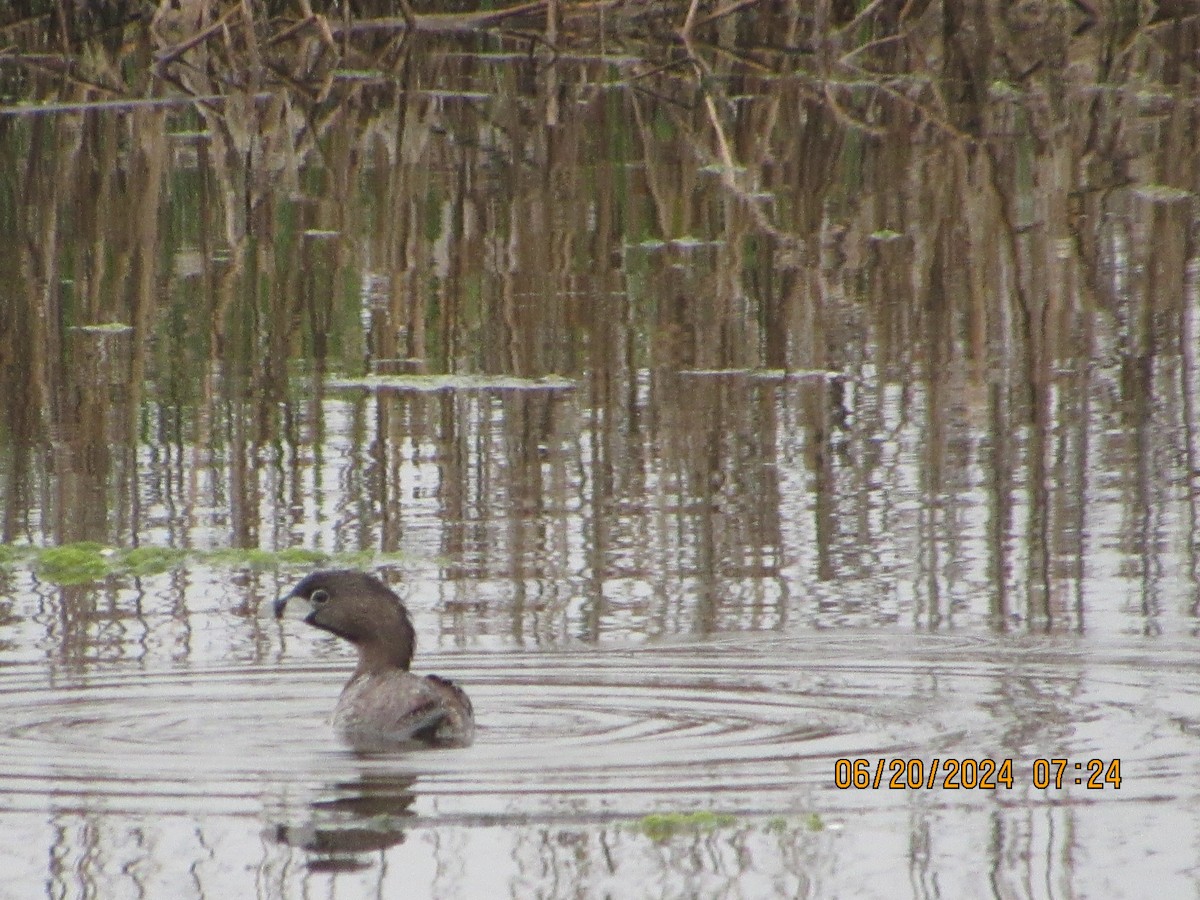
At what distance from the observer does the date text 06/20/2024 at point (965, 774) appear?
5219 mm

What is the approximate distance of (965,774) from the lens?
17.4 feet

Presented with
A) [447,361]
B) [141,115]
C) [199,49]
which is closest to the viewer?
[447,361]

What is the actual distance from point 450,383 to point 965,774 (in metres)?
4.32

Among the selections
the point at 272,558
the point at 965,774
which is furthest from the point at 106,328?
the point at 965,774

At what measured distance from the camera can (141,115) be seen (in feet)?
58.9

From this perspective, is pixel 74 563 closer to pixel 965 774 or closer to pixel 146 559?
pixel 146 559

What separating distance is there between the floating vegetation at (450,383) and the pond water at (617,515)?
0.05 metres

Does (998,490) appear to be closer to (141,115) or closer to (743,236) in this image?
(743,236)

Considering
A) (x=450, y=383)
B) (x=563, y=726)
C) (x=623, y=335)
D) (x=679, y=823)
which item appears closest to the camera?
(x=679, y=823)

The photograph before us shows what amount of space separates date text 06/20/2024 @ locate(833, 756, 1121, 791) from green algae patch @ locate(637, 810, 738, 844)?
34 centimetres

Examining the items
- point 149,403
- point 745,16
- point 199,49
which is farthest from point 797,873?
point 745,16

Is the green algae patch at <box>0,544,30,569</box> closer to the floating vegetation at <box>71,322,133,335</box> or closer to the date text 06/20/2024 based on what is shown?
the date text 06/20/2024

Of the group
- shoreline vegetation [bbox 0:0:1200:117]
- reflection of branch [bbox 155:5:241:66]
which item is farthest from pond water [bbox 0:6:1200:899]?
shoreline vegetation [bbox 0:0:1200:117]

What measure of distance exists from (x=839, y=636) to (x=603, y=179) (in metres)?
8.39
